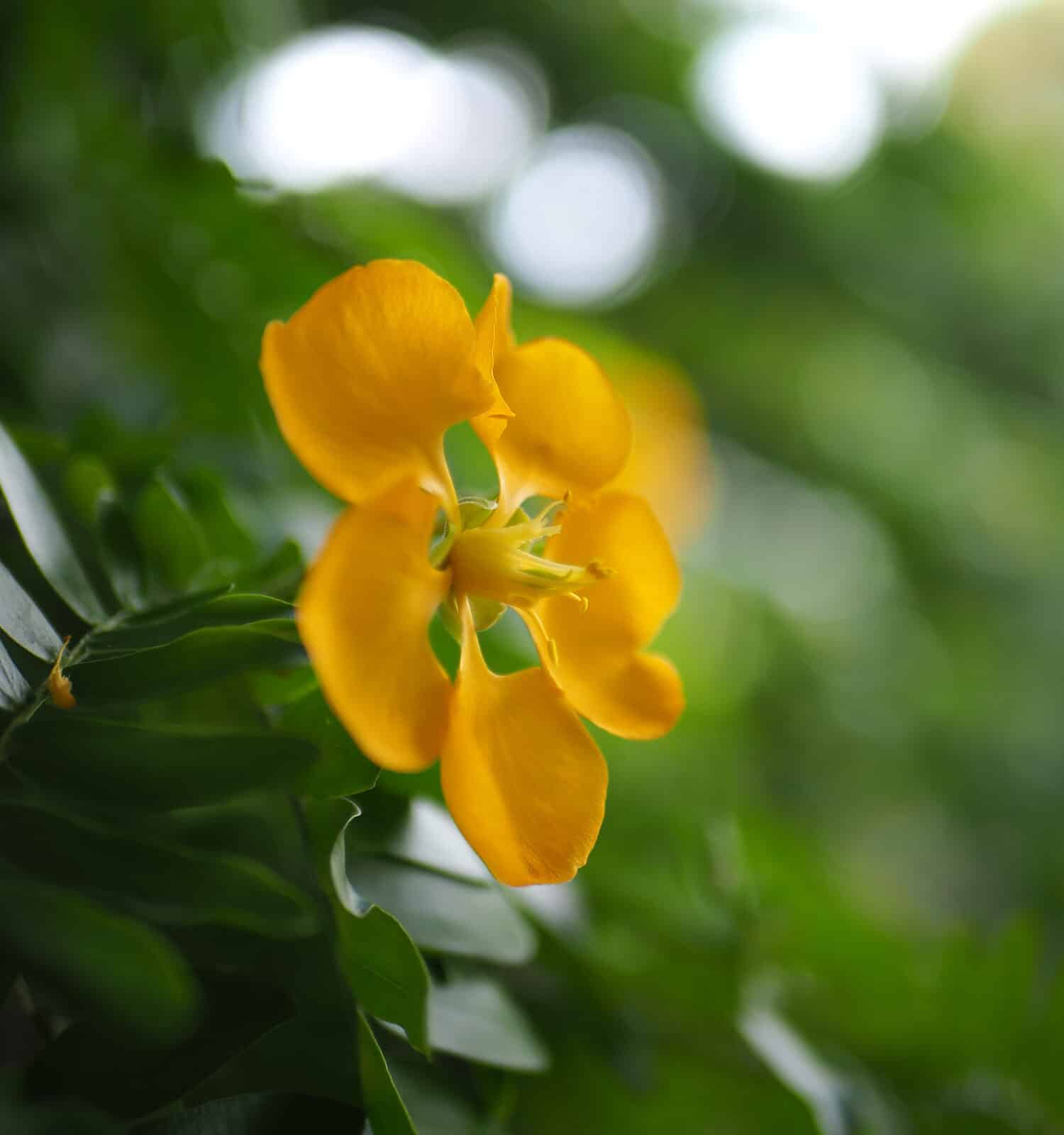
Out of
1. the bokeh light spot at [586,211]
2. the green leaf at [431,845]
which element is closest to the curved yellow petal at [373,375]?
the green leaf at [431,845]

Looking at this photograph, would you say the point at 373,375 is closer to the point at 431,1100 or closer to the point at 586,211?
the point at 431,1100

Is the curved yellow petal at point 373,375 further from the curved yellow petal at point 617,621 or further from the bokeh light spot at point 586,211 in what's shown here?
the bokeh light spot at point 586,211

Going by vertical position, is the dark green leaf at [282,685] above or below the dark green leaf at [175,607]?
below

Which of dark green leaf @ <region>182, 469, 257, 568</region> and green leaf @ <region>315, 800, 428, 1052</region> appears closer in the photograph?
green leaf @ <region>315, 800, 428, 1052</region>

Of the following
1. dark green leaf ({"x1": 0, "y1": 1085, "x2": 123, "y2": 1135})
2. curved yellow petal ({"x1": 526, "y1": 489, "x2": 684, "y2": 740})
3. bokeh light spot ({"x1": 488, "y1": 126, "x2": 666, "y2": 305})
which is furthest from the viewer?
bokeh light spot ({"x1": 488, "y1": 126, "x2": 666, "y2": 305})

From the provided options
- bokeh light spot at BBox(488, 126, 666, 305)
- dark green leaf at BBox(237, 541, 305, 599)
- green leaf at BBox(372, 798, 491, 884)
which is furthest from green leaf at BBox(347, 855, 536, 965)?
bokeh light spot at BBox(488, 126, 666, 305)

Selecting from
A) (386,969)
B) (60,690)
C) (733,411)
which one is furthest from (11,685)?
(733,411)

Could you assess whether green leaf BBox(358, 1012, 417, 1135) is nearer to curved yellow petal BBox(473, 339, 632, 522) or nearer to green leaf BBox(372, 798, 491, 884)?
green leaf BBox(372, 798, 491, 884)
